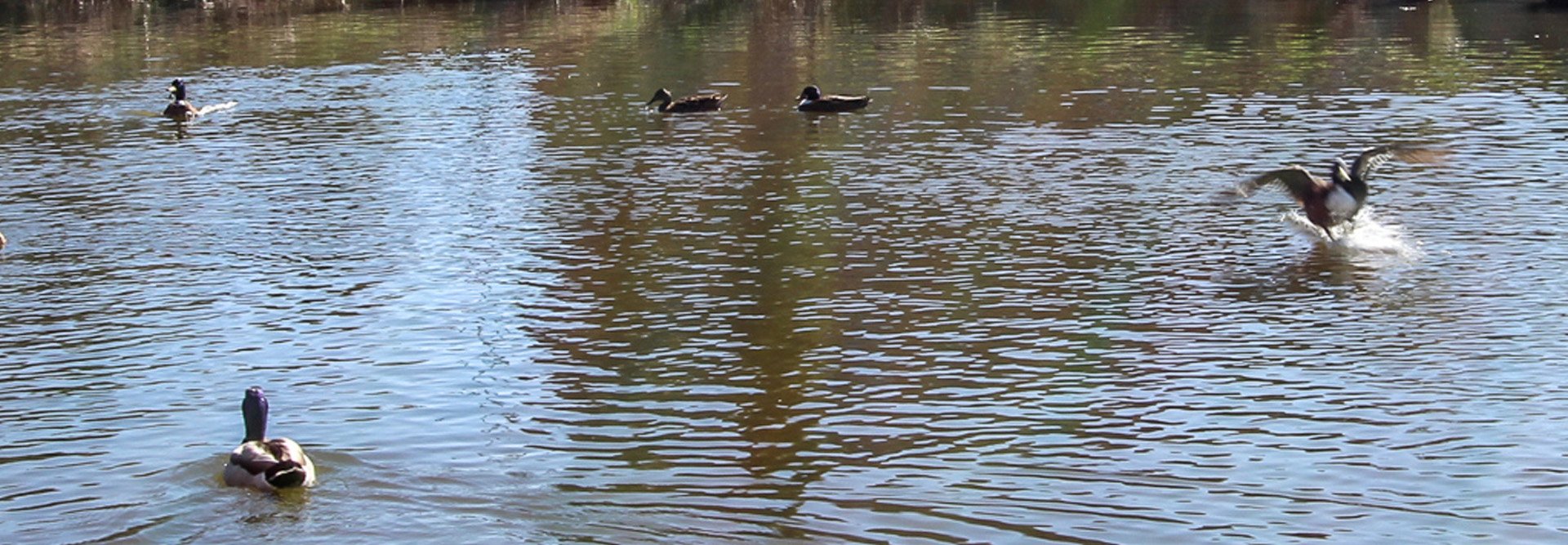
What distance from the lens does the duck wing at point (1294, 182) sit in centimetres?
2181

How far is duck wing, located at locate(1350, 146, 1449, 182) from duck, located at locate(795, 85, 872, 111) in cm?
1254

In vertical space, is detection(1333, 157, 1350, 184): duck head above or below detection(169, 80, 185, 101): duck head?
below

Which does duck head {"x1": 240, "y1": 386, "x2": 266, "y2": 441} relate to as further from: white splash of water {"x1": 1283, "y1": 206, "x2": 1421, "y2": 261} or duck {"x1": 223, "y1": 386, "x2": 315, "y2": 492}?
white splash of water {"x1": 1283, "y1": 206, "x2": 1421, "y2": 261}

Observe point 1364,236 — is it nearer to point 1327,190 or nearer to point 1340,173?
point 1327,190

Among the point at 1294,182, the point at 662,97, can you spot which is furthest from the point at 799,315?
the point at 662,97

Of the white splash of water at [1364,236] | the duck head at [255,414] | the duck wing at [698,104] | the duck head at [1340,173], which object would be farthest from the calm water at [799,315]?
the duck head at [1340,173]

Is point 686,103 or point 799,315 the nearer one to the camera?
point 799,315

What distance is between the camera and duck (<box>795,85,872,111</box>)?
111ft

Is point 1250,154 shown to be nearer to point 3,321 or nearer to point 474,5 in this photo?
point 3,321

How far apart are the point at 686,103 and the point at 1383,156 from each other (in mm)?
14673

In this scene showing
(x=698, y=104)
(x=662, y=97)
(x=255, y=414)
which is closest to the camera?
(x=255, y=414)

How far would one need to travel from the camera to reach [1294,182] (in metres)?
22.0

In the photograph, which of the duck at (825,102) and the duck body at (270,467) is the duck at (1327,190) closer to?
the duck body at (270,467)

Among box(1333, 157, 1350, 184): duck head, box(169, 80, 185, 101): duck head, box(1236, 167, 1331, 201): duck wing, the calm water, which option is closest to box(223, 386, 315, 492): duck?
the calm water
